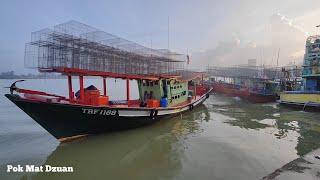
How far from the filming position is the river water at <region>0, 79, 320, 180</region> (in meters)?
10.8

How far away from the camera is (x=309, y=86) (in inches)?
1238

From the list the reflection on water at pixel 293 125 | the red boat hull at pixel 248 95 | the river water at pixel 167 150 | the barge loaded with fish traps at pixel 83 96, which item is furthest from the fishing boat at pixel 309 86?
the barge loaded with fish traps at pixel 83 96

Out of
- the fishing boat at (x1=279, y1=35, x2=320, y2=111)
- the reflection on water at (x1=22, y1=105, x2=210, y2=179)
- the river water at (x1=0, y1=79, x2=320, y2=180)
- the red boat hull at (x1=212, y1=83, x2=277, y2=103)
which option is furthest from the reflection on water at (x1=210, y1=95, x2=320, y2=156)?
the red boat hull at (x1=212, y1=83, x2=277, y2=103)

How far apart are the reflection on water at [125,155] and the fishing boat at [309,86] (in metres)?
16.3

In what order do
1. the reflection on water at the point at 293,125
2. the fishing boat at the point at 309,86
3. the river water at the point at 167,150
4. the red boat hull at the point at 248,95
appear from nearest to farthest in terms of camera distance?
the river water at the point at 167,150
the reflection on water at the point at 293,125
the fishing boat at the point at 309,86
the red boat hull at the point at 248,95

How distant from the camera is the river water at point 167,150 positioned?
1079 cm

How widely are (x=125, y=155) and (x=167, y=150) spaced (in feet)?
7.15

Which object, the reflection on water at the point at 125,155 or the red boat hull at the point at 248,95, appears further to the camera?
the red boat hull at the point at 248,95

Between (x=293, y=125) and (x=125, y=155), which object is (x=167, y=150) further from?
(x=293, y=125)

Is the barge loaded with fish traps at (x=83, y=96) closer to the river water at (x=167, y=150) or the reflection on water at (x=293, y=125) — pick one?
the river water at (x=167, y=150)

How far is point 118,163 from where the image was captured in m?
12.0

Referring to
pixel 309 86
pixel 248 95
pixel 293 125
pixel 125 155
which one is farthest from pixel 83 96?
pixel 248 95

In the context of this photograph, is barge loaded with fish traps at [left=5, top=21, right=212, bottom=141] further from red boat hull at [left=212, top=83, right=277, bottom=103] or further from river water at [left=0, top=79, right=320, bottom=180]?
red boat hull at [left=212, top=83, right=277, bottom=103]

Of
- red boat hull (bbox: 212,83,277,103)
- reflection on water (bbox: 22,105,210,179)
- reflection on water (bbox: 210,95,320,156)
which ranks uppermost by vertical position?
red boat hull (bbox: 212,83,277,103)
